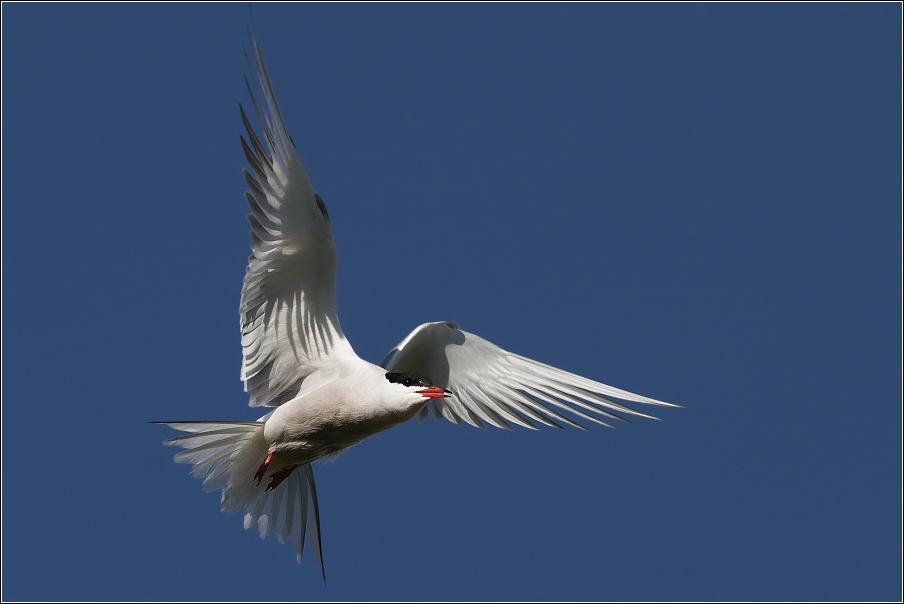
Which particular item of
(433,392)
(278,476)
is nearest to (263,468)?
(278,476)

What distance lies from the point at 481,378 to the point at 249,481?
6.21ft

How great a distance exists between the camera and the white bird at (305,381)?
816cm

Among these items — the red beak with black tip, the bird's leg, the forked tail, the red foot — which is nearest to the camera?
the red beak with black tip

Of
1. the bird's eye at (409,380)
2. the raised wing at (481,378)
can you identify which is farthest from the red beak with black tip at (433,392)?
the raised wing at (481,378)

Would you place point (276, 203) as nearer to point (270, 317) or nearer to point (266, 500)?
point (270, 317)

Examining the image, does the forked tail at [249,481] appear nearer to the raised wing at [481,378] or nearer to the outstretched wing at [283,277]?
the outstretched wing at [283,277]

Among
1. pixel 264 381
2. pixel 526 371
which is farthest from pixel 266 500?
pixel 526 371

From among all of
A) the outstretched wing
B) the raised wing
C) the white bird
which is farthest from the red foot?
the raised wing

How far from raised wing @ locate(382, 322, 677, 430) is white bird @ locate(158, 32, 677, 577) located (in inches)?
0.4

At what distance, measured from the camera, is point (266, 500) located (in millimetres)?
9297

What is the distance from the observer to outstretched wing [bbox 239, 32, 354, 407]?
8.07 m

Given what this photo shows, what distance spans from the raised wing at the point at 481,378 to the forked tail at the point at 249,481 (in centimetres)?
111

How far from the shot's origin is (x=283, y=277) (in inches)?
337

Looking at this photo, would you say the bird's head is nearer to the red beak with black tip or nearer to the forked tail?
the red beak with black tip
